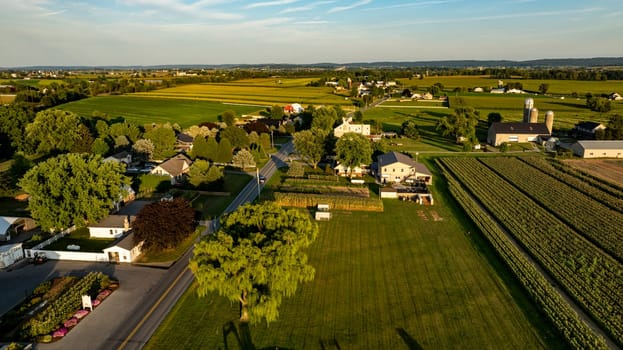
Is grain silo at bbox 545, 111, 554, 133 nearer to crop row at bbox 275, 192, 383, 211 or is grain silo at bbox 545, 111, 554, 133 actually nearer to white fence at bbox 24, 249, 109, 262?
crop row at bbox 275, 192, 383, 211

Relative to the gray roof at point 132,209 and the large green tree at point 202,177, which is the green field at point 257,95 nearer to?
the large green tree at point 202,177

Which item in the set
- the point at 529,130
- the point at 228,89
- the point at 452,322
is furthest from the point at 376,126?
the point at 228,89

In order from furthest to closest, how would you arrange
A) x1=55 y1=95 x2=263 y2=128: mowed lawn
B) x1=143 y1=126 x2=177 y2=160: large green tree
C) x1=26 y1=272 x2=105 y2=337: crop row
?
x1=55 y1=95 x2=263 y2=128: mowed lawn
x1=143 y1=126 x2=177 y2=160: large green tree
x1=26 y1=272 x2=105 y2=337: crop row

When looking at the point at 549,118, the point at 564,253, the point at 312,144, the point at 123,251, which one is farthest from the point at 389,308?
the point at 549,118

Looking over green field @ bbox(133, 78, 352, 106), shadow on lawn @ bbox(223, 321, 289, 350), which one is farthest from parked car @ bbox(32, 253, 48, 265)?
green field @ bbox(133, 78, 352, 106)

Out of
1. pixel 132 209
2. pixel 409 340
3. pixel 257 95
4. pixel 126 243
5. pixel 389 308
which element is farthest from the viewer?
pixel 257 95

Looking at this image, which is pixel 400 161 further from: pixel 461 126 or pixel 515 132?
pixel 515 132
